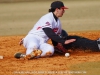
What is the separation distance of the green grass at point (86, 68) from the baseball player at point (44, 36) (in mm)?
706

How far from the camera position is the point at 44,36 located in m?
7.25

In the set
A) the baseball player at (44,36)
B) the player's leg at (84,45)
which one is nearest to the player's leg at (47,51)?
the baseball player at (44,36)

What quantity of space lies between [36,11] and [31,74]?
10.9 m

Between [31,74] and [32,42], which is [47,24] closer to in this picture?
[32,42]

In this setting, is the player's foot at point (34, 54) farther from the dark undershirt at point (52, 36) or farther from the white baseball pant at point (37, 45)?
the dark undershirt at point (52, 36)

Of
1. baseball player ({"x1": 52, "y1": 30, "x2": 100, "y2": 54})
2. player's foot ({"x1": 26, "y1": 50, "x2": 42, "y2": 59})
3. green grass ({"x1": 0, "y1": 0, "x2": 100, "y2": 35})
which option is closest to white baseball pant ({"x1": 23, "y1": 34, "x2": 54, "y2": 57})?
player's foot ({"x1": 26, "y1": 50, "x2": 42, "y2": 59})

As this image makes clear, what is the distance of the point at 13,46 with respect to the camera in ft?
28.0

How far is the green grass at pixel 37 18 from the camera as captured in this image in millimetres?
11672

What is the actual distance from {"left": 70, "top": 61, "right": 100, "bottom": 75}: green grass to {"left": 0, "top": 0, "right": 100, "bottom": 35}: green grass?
4703mm

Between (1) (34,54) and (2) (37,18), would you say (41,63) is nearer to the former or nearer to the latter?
(1) (34,54)

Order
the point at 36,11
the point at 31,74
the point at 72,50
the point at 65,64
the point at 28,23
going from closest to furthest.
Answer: the point at 31,74, the point at 65,64, the point at 72,50, the point at 28,23, the point at 36,11

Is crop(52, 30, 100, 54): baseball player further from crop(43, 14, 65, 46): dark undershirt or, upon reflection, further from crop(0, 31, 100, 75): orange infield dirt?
crop(43, 14, 65, 46): dark undershirt

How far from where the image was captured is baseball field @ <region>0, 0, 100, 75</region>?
6043 mm

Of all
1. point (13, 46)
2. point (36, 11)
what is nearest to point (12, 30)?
point (13, 46)
